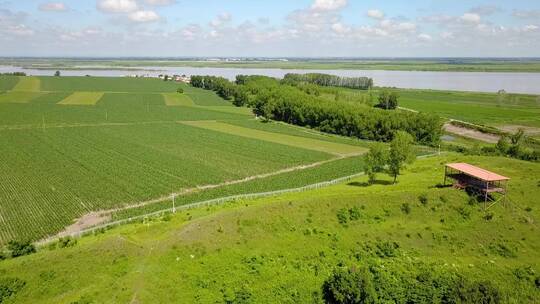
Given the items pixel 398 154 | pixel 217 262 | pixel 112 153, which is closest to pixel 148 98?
pixel 112 153

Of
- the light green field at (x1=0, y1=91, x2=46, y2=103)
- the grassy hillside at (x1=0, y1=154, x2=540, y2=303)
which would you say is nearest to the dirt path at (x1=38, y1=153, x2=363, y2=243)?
the grassy hillside at (x1=0, y1=154, x2=540, y2=303)

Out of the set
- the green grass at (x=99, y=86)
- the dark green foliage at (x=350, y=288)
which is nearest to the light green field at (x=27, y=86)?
the green grass at (x=99, y=86)

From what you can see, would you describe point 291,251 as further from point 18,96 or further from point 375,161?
point 18,96

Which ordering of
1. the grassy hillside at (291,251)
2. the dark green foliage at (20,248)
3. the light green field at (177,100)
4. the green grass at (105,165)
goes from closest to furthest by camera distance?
the grassy hillside at (291,251)
the dark green foliage at (20,248)
the green grass at (105,165)
the light green field at (177,100)

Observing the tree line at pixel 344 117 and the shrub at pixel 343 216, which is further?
the tree line at pixel 344 117

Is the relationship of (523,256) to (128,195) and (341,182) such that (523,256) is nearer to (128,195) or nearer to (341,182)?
(341,182)

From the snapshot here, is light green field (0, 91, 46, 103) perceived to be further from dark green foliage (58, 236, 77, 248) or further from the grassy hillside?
the grassy hillside

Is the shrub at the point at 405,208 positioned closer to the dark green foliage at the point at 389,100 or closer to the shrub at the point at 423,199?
the shrub at the point at 423,199
